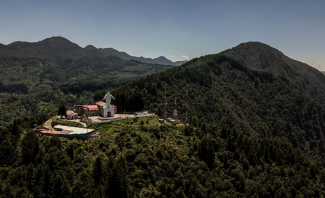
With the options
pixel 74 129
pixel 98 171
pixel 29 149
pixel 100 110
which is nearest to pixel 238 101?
pixel 100 110

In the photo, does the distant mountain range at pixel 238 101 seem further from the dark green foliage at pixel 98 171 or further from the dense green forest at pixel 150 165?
the dark green foliage at pixel 98 171

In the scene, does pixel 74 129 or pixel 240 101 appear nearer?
pixel 74 129

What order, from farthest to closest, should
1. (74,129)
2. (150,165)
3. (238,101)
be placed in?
(238,101) < (74,129) < (150,165)

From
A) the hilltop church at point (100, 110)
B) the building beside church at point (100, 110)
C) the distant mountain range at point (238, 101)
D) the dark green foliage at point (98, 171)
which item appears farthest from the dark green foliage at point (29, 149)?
the distant mountain range at point (238, 101)

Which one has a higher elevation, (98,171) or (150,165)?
(98,171)

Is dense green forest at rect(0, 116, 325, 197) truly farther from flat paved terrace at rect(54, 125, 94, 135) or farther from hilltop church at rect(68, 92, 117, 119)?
hilltop church at rect(68, 92, 117, 119)

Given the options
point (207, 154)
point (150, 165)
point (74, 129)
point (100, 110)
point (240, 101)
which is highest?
point (100, 110)

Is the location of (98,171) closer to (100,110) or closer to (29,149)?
(29,149)
